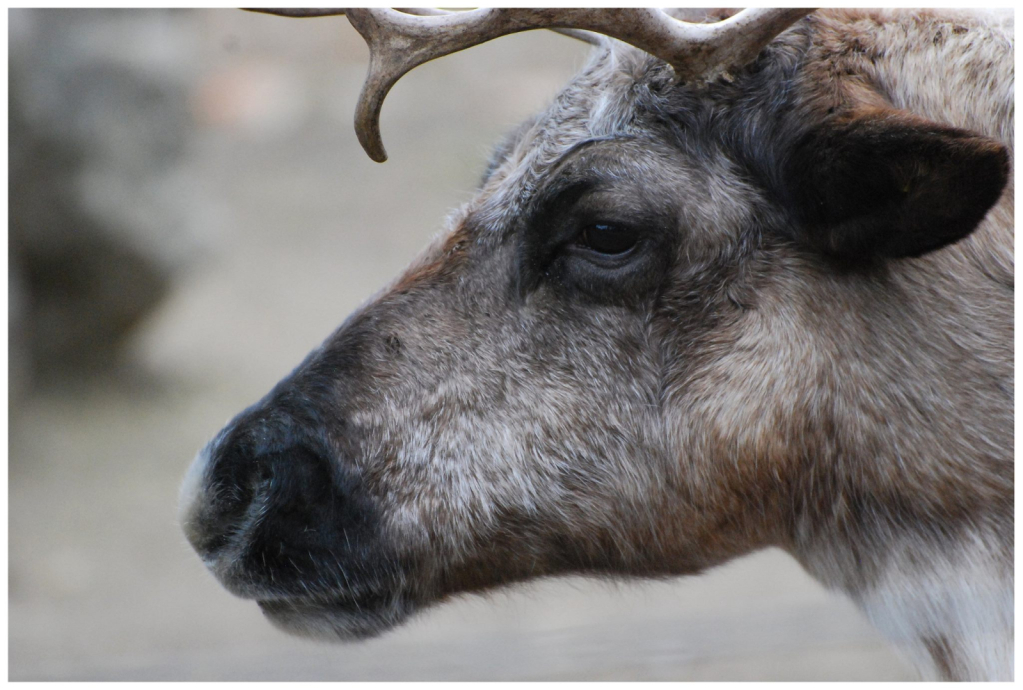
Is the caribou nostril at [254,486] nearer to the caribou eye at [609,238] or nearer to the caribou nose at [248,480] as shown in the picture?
the caribou nose at [248,480]

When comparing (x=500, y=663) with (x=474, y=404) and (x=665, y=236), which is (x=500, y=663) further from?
(x=665, y=236)

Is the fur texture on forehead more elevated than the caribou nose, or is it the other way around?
the fur texture on forehead

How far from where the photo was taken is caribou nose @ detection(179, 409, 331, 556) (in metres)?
1.99

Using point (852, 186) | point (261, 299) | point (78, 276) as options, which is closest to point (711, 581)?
point (852, 186)

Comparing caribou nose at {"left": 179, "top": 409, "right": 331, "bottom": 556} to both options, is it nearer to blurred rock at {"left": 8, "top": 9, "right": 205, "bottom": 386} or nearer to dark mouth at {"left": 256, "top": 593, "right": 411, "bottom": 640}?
dark mouth at {"left": 256, "top": 593, "right": 411, "bottom": 640}

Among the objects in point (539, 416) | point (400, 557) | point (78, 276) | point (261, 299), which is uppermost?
point (539, 416)

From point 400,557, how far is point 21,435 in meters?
6.07

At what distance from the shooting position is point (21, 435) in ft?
23.5

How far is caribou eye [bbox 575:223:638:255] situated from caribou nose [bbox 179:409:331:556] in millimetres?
681

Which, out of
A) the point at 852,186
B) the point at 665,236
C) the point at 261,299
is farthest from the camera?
the point at 261,299

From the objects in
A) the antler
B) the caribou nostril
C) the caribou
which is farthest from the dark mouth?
the antler

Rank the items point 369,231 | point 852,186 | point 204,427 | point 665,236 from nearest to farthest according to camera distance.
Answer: point 852,186 → point 665,236 → point 204,427 → point 369,231

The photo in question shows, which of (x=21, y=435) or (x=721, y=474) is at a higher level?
(x=721, y=474)

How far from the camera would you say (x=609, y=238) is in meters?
1.94
